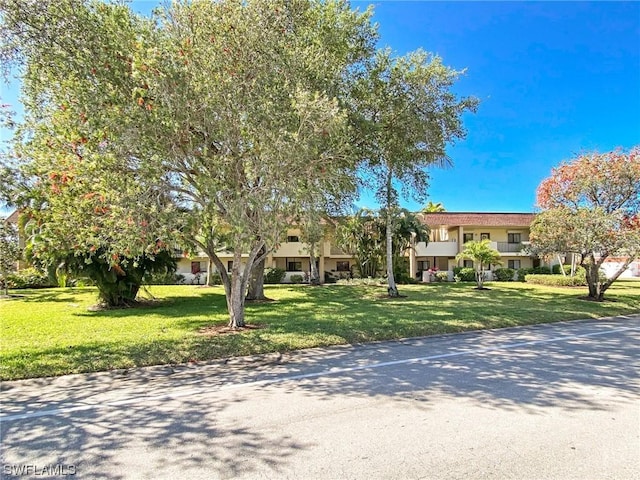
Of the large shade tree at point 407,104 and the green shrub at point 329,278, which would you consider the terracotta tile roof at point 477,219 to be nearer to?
the green shrub at point 329,278

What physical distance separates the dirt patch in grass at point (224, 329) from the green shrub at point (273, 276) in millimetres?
20981

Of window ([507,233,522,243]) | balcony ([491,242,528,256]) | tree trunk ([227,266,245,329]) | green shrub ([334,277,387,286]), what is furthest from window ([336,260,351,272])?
tree trunk ([227,266,245,329])

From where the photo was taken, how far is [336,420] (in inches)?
174

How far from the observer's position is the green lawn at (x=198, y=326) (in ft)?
23.7

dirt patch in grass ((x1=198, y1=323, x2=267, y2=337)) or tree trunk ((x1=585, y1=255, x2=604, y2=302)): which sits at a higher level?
tree trunk ((x1=585, y1=255, x2=604, y2=302))

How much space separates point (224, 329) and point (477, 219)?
31464 mm

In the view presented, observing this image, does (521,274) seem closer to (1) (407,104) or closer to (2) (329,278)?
(2) (329,278)

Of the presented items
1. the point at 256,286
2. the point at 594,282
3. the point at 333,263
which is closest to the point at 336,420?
the point at 256,286

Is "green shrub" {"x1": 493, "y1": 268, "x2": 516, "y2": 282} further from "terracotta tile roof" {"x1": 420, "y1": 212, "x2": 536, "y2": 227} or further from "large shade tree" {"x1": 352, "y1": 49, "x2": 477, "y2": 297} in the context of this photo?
"large shade tree" {"x1": 352, "y1": 49, "x2": 477, "y2": 297}

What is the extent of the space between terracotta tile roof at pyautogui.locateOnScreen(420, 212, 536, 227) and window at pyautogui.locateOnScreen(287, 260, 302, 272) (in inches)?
477

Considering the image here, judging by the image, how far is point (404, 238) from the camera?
1115 inches

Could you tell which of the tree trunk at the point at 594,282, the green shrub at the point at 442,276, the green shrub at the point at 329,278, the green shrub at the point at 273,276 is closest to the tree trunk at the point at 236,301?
the tree trunk at the point at 594,282

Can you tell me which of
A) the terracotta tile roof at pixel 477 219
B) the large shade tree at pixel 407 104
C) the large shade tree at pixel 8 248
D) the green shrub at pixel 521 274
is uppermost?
the large shade tree at pixel 407 104

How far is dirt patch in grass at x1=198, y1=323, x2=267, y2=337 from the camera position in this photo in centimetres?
941
